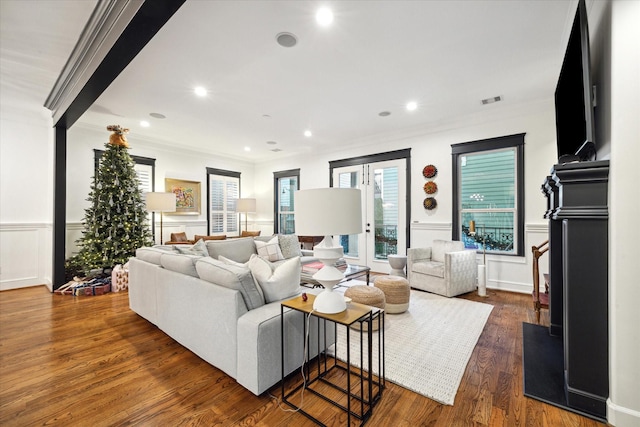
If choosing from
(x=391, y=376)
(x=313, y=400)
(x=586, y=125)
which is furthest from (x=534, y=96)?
(x=313, y=400)

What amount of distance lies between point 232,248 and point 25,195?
3633mm

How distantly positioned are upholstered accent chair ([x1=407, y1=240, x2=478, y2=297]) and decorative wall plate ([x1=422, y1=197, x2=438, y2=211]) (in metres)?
0.68

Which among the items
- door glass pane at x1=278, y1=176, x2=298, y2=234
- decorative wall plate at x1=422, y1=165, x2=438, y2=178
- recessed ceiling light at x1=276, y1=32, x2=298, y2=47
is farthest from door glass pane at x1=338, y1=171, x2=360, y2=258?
recessed ceiling light at x1=276, y1=32, x2=298, y2=47

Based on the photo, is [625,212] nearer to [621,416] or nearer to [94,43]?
[621,416]

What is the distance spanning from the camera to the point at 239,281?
1.93m

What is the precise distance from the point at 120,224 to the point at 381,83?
4.62m

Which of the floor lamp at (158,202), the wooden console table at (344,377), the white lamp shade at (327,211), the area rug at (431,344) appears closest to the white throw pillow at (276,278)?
the wooden console table at (344,377)

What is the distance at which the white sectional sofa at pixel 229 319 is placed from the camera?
1761 millimetres

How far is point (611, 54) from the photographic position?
155 cm

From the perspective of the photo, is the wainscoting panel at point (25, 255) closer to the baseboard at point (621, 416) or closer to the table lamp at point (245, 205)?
the table lamp at point (245, 205)

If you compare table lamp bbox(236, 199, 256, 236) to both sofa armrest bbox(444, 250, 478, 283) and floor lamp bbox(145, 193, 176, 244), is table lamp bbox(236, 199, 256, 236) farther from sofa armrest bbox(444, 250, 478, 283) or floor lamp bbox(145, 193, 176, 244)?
sofa armrest bbox(444, 250, 478, 283)

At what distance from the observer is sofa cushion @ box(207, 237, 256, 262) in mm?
3951

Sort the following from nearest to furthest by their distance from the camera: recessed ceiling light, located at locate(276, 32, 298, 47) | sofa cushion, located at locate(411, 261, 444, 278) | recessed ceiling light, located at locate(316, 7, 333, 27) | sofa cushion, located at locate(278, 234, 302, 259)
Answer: recessed ceiling light, located at locate(316, 7, 333, 27), recessed ceiling light, located at locate(276, 32, 298, 47), sofa cushion, located at locate(411, 261, 444, 278), sofa cushion, located at locate(278, 234, 302, 259)

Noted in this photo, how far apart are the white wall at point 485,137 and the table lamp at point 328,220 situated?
364cm
